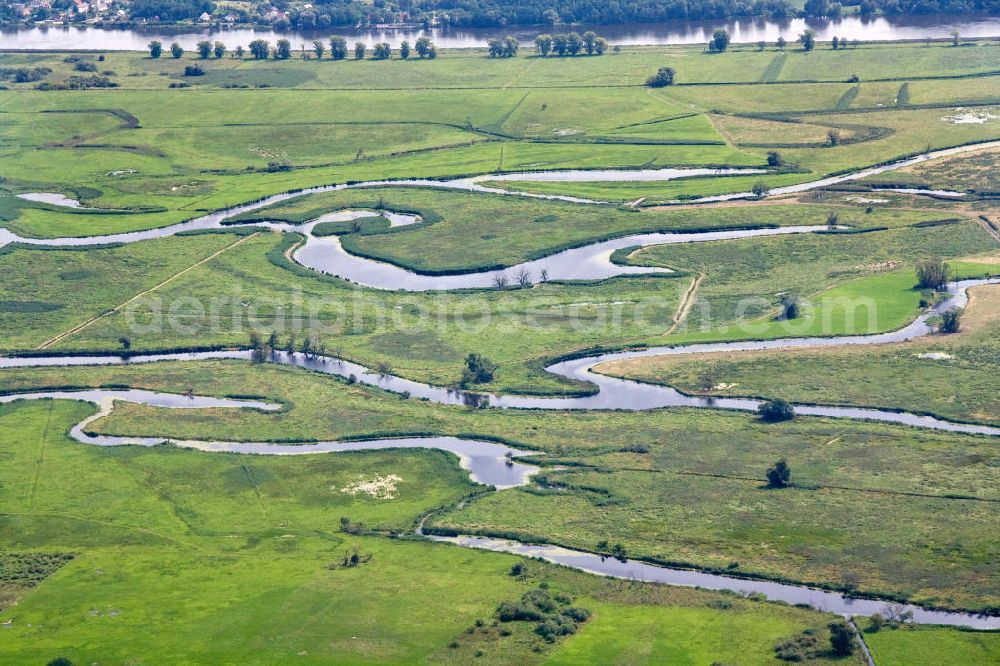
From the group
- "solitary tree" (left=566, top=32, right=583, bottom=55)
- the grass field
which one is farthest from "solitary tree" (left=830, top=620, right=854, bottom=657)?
"solitary tree" (left=566, top=32, right=583, bottom=55)

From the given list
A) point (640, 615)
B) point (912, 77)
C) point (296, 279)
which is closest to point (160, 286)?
point (296, 279)

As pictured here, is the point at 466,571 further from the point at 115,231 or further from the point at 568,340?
the point at 115,231

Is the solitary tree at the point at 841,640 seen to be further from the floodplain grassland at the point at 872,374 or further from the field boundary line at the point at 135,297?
the field boundary line at the point at 135,297

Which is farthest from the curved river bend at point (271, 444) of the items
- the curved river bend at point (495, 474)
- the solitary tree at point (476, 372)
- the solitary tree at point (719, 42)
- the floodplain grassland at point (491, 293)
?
the solitary tree at point (719, 42)

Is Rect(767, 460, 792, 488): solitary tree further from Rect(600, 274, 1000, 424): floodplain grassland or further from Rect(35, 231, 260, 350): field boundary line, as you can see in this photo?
Rect(35, 231, 260, 350): field boundary line

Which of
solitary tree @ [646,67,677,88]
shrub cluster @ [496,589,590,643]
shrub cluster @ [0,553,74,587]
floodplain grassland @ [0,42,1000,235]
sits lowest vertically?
shrub cluster @ [0,553,74,587]

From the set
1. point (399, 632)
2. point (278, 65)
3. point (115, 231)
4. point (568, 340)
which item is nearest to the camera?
point (399, 632)

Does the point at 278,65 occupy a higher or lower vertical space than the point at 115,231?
higher
